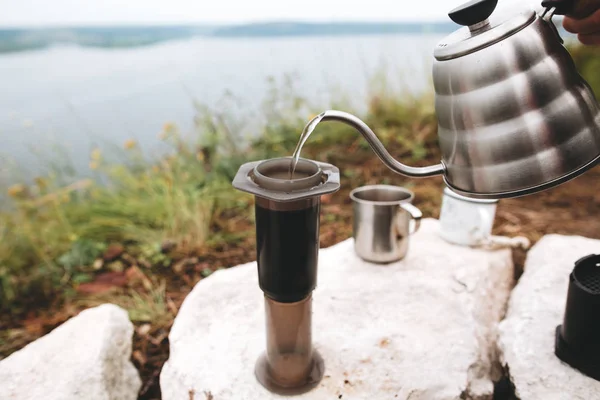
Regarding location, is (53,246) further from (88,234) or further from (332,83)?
(332,83)

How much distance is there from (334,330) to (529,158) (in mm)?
784

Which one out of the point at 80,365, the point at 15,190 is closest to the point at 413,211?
the point at 80,365

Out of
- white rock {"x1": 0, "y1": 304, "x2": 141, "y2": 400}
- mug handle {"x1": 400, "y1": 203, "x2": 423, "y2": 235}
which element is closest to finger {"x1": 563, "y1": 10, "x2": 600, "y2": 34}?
mug handle {"x1": 400, "y1": 203, "x2": 423, "y2": 235}

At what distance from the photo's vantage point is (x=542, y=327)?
1392mm

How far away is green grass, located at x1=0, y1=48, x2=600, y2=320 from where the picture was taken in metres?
2.23

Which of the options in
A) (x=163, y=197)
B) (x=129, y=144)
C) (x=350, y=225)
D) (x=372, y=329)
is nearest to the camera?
(x=372, y=329)

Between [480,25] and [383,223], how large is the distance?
0.83 m

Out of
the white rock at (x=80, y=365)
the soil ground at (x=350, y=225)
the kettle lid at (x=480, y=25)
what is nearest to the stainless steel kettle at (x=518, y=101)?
the kettle lid at (x=480, y=25)

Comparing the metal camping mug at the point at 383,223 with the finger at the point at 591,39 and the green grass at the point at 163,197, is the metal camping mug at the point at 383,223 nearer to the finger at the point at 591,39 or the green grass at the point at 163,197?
the finger at the point at 591,39

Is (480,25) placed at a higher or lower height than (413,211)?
higher

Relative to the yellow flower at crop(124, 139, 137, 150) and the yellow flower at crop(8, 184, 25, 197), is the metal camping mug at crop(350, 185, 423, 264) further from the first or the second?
the yellow flower at crop(8, 184, 25, 197)

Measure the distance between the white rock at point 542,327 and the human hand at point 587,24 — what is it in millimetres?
818

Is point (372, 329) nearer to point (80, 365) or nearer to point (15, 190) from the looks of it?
point (80, 365)

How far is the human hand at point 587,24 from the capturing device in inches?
41.5
